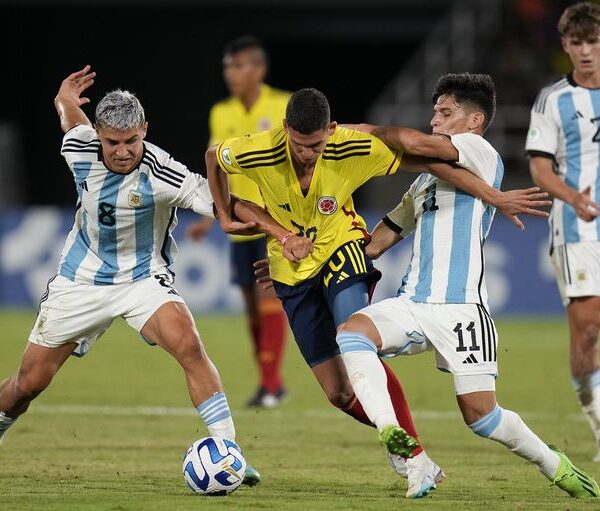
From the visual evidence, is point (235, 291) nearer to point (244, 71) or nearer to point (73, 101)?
point (244, 71)

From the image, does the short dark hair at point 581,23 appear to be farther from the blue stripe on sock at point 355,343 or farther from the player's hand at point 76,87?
the player's hand at point 76,87

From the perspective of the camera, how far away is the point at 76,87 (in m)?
7.31

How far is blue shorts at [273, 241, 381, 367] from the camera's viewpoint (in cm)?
660

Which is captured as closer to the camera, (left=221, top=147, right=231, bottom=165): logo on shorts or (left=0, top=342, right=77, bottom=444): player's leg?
(left=221, top=147, right=231, bottom=165): logo on shorts

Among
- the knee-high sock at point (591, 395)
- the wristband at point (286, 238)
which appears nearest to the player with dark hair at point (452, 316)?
the wristband at point (286, 238)

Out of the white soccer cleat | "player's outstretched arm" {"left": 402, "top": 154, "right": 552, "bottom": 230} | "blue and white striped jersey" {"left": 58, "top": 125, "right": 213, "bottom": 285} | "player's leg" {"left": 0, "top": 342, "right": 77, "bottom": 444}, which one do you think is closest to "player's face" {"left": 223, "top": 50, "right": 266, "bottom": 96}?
"blue and white striped jersey" {"left": 58, "top": 125, "right": 213, "bottom": 285}

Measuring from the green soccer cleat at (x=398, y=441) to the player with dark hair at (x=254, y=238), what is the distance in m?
4.91

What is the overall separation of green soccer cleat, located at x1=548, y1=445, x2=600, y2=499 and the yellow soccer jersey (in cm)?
159

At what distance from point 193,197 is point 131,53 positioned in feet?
53.5

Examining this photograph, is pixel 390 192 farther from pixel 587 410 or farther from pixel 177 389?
pixel 587 410

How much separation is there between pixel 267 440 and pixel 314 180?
2.73 meters

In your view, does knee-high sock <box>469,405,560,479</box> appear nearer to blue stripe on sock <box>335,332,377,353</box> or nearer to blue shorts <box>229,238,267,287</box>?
blue stripe on sock <box>335,332,377,353</box>

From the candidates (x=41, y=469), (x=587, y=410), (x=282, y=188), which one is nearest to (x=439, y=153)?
(x=282, y=188)

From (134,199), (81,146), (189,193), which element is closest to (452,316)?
(189,193)
